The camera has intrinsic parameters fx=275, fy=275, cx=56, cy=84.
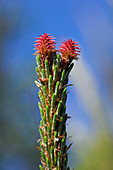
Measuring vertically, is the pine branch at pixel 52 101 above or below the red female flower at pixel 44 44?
below

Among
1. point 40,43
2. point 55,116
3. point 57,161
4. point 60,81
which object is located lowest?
point 57,161

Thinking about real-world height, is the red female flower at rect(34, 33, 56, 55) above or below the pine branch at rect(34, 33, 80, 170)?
above

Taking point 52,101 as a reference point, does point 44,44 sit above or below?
above

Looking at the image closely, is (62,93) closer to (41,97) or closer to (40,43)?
(41,97)
